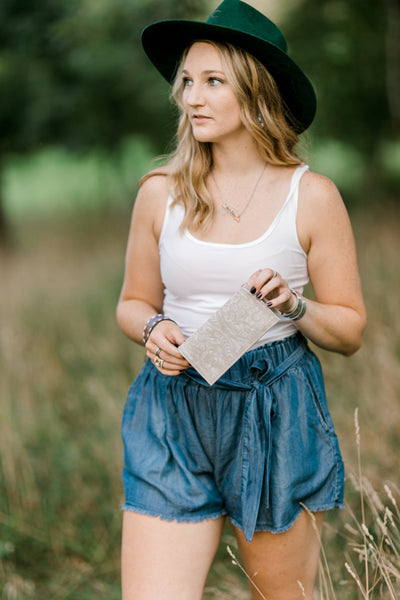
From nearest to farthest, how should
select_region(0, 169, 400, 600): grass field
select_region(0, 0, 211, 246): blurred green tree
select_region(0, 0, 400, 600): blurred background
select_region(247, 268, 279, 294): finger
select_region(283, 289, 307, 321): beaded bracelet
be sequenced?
select_region(247, 268, 279, 294): finger, select_region(283, 289, 307, 321): beaded bracelet, select_region(0, 169, 400, 600): grass field, select_region(0, 0, 400, 600): blurred background, select_region(0, 0, 211, 246): blurred green tree

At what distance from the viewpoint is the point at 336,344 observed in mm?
2145

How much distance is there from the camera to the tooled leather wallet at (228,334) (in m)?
1.81

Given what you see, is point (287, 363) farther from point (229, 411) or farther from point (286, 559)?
point (286, 559)

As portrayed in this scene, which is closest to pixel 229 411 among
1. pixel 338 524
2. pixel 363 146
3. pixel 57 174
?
pixel 338 524

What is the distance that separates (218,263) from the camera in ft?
6.58

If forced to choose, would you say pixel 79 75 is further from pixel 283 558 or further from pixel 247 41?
→ pixel 283 558

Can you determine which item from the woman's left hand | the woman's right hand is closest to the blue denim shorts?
the woman's right hand

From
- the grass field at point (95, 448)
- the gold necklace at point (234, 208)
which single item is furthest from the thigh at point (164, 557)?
the gold necklace at point (234, 208)

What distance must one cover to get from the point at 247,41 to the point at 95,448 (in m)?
2.70

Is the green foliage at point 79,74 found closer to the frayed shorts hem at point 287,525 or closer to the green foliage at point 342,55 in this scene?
the green foliage at point 342,55

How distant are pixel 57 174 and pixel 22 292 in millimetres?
14021

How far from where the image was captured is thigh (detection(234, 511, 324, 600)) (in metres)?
2.05

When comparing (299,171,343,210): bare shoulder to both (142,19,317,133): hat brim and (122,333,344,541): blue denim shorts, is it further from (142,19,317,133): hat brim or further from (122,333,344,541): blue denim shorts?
(122,333,344,541): blue denim shorts

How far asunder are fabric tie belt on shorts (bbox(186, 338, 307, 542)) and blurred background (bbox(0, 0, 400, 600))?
284 mm
